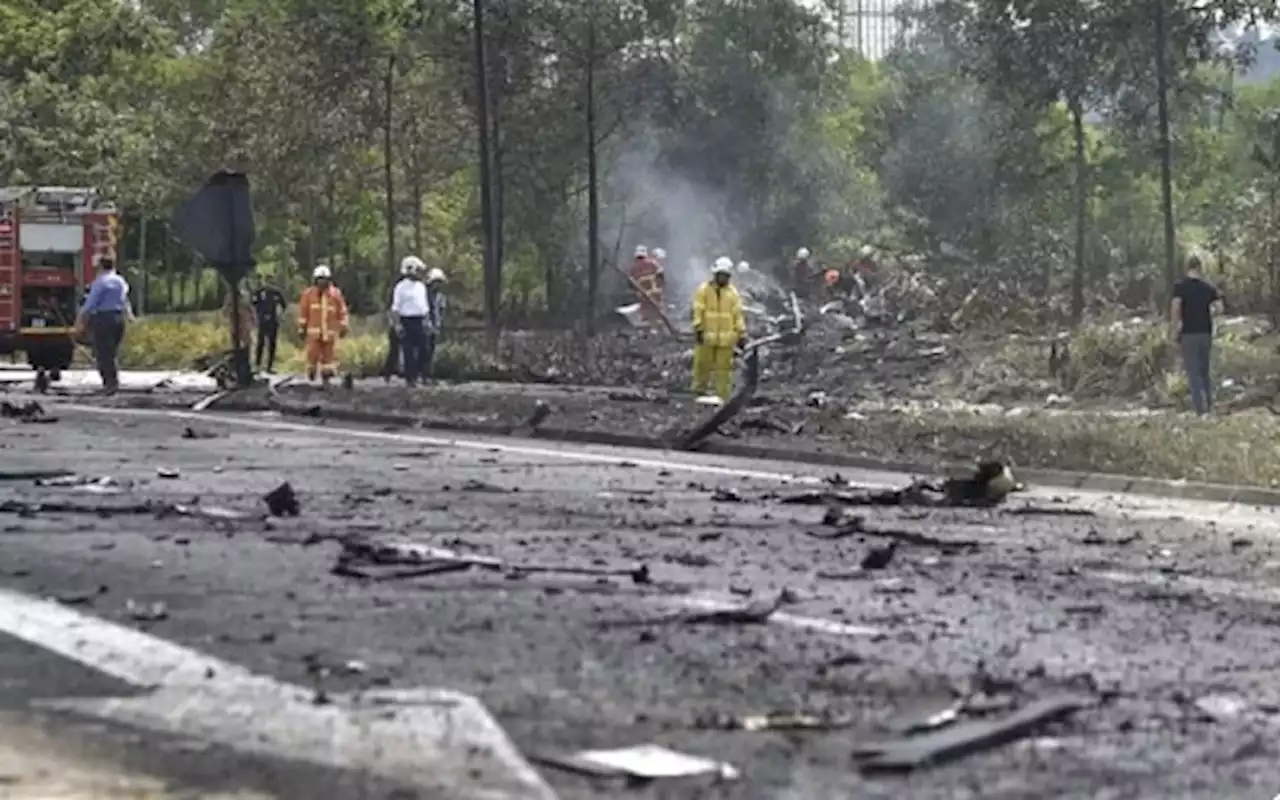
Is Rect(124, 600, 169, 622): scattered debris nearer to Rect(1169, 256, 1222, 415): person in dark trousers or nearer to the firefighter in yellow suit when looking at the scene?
the firefighter in yellow suit

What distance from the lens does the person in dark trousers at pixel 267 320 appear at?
4072 cm

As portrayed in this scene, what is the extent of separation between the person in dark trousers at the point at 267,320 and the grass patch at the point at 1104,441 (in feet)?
64.5

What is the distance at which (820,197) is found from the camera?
59531 mm

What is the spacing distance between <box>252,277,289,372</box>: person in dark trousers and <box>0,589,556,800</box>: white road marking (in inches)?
1278

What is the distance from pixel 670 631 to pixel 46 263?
3346 centimetres

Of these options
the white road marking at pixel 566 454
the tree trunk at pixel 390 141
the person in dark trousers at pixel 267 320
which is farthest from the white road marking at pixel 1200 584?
the tree trunk at pixel 390 141

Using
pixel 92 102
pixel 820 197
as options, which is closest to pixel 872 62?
pixel 820 197

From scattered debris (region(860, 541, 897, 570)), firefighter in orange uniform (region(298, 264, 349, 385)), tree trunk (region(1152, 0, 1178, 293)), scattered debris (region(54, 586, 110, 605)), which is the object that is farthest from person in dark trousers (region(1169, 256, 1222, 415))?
scattered debris (region(54, 586, 110, 605))

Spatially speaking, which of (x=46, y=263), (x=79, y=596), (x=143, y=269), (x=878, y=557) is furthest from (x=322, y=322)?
(x=143, y=269)

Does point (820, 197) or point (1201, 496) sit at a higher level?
point (820, 197)

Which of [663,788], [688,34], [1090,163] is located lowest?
[663,788]

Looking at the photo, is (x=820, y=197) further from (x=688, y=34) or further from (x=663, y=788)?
(x=663, y=788)

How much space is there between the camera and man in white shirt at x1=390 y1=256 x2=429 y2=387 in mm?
31844

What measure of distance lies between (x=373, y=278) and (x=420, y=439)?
42455mm
